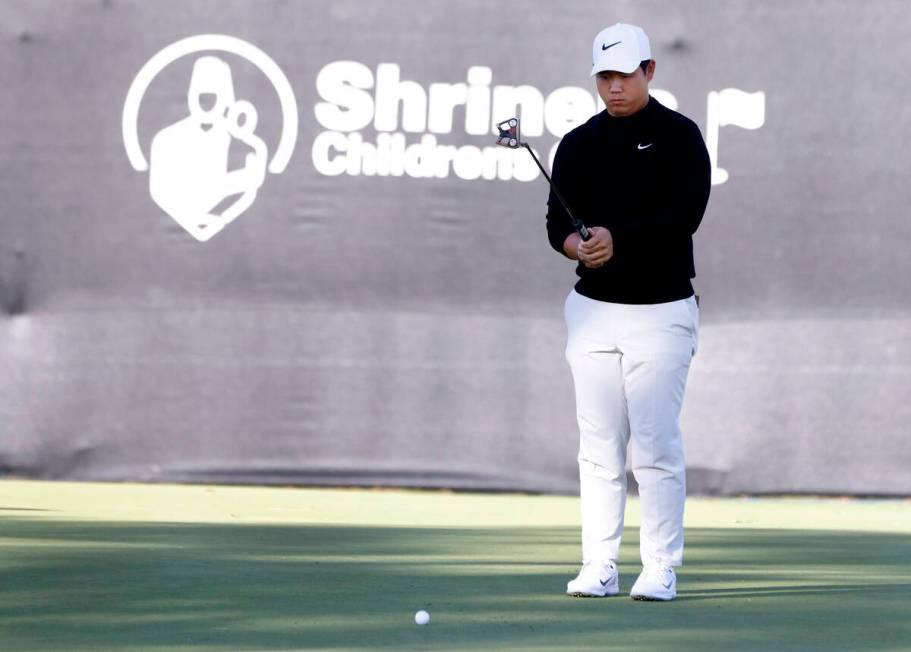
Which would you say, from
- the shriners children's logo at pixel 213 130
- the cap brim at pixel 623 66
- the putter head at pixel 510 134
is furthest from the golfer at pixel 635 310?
the shriners children's logo at pixel 213 130

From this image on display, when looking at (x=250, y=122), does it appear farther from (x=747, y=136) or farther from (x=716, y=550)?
(x=716, y=550)

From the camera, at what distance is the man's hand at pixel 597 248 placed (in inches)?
158

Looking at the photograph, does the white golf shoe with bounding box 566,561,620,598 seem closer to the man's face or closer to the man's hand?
the man's hand

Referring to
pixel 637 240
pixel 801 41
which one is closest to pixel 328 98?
pixel 801 41

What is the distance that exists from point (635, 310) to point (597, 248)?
0.62 ft

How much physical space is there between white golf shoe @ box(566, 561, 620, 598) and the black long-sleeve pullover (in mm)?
662

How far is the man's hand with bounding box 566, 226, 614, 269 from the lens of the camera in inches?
158

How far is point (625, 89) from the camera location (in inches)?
160

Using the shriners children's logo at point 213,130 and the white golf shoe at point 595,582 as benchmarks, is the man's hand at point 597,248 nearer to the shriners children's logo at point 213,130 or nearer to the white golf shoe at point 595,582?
the white golf shoe at point 595,582

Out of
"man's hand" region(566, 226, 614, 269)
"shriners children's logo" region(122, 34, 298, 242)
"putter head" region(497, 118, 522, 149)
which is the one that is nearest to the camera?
"man's hand" region(566, 226, 614, 269)

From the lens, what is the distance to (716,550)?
5.40m

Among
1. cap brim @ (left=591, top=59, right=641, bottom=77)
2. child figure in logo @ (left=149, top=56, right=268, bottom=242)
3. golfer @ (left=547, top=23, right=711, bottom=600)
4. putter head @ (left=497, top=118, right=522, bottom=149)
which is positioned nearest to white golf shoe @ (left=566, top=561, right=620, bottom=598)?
golfer @ (left=547, top=23, right=711, bottom=600)

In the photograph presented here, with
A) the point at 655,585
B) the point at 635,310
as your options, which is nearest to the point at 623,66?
the point at 635,310

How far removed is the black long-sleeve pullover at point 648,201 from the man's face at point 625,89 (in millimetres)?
39
